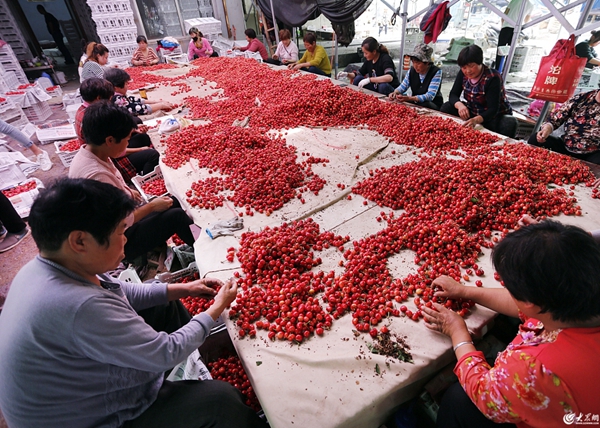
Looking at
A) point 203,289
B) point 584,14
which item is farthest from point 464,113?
point 203,289

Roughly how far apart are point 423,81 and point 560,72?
7.17ft

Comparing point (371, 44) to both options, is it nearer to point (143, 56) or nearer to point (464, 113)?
point (464, 113)

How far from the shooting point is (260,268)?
7.91ft

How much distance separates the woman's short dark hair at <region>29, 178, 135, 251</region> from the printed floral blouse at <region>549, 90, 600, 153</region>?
16.2 feet

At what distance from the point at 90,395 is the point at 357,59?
1346 centimetres

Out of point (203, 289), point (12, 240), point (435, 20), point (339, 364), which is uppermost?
point (435, 20)

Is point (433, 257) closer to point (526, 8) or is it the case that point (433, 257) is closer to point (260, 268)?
point (260, 268)

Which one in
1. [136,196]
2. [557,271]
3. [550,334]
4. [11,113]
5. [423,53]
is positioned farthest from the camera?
[11,113]

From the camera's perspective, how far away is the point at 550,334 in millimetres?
1288

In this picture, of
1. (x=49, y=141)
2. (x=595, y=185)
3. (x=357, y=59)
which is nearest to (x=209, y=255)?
(x=595, y=185)

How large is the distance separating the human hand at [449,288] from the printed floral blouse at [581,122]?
3255mm

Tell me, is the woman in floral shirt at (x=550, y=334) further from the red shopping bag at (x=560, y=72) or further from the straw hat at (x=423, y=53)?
the straw hat at (x=423, y=53)

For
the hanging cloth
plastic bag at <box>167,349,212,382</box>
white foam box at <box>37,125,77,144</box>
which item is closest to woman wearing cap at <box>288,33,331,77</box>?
the hanging cloth

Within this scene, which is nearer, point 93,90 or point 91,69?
point 93,90
